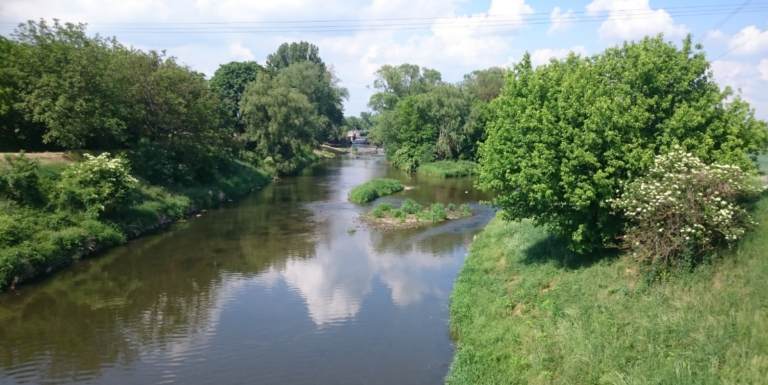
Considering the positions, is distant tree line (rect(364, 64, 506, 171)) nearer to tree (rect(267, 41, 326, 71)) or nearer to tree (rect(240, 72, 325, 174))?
tree (rect(240, 72, 325, 174))

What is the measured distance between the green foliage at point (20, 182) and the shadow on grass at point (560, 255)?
23.3 metres

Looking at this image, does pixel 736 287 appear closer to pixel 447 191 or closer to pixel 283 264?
pixel 283 264

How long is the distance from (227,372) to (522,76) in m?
14.4

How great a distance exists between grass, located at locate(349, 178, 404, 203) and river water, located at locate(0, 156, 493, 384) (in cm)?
1104

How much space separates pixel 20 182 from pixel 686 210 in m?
27.5

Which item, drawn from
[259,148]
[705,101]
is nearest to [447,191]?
[259,148]

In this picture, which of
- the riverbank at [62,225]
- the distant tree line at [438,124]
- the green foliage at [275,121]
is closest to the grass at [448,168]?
the distant tree line at [438,124]

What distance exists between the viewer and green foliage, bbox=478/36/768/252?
1484cm

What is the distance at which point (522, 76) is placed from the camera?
1836 cm

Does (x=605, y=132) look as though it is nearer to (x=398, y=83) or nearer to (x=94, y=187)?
(x=94, y=187)

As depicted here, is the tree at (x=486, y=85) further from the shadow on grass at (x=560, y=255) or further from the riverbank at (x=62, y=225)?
the shadow on grass at (x=560, y=255)

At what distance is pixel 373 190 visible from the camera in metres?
44.0

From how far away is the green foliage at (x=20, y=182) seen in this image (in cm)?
2277

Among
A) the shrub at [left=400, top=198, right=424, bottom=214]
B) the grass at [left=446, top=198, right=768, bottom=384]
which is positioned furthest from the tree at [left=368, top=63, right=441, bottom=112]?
the grass at [left=446, top=198, right=768, bottom=384]
